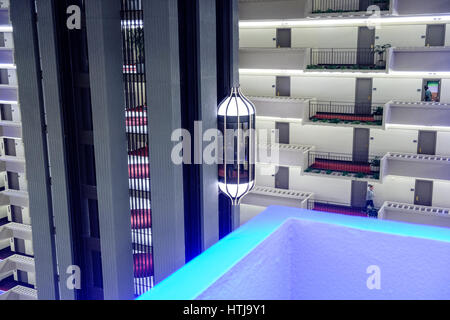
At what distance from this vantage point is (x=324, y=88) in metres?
18.4

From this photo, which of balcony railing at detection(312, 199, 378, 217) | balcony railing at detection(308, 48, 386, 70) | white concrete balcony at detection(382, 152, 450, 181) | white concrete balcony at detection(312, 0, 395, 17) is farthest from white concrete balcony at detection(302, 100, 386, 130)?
white concrete balcony at detection(312, 0, 395, 17)

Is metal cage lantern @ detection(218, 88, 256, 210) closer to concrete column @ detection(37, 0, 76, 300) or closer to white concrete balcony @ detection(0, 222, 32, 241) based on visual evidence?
concrete column @ detection(37, 0, 76, 300)

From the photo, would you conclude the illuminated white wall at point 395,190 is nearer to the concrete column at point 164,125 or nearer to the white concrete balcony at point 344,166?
the white concrete balcony at point 344,166

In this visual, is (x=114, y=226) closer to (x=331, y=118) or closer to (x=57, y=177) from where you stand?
(x=57, y=177)

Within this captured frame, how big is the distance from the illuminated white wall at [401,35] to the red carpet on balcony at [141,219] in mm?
11591

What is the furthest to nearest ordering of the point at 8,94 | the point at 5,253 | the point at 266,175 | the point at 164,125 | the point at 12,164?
the point at 5,253
the point at 12,164
the point at 8,94
the point at 266,175
the point at 164,125

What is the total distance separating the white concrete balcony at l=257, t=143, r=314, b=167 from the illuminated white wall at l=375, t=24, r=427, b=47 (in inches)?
188

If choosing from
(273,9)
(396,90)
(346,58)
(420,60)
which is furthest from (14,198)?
(420,60)

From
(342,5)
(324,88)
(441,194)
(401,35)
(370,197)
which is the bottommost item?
(370,197)

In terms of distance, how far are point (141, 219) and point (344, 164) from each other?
10264 millimetres

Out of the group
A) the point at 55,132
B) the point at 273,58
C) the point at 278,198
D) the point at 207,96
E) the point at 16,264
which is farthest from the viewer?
the point at 16,264

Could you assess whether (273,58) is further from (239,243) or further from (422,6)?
(239,243)

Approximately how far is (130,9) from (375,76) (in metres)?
11.0

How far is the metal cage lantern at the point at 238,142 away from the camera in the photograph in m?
8.03
